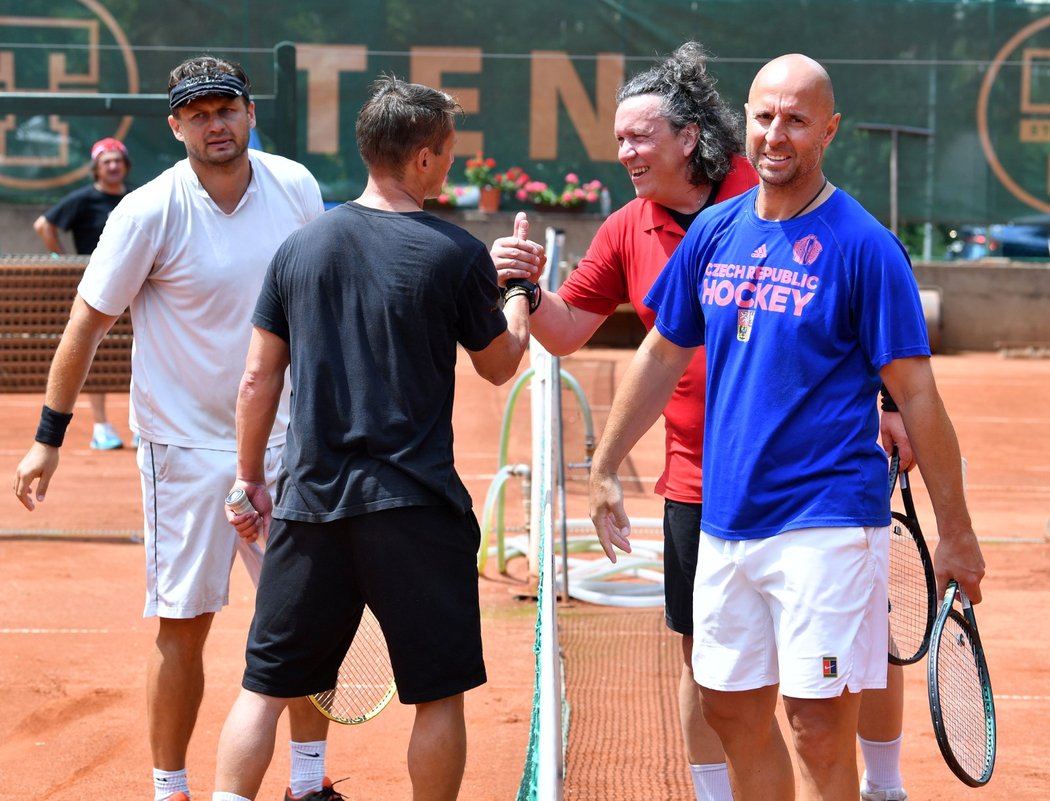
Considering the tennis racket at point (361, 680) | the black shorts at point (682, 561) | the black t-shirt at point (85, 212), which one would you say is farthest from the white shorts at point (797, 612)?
the black t-shirt at point (85, 212)

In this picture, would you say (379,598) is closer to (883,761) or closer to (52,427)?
(52,427)

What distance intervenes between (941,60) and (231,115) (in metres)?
15.3

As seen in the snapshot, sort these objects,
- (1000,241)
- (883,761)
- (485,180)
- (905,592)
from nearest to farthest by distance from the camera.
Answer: (883,761), (905,592), (485,180), (1000,241)

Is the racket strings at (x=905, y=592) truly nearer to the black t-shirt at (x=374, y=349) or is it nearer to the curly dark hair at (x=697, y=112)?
the curly dark hair at (x=697, y=112)

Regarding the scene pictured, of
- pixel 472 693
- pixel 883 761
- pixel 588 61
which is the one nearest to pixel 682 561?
pixel 883 761

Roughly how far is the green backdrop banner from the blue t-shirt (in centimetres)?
1465

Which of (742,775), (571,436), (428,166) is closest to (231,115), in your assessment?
(428,166)

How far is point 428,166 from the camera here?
3312 mm

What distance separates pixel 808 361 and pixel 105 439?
28.8 feet

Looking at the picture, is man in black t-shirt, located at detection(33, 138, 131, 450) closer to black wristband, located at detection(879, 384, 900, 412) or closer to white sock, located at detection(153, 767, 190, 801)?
white sock, located at detection(153, 767, 190, 801)

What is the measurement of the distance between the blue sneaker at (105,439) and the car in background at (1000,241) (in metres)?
11.4

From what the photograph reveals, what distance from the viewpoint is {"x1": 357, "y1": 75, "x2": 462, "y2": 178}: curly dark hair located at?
324 cm

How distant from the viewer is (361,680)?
441 cm

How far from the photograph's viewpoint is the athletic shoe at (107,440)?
10.9 m
